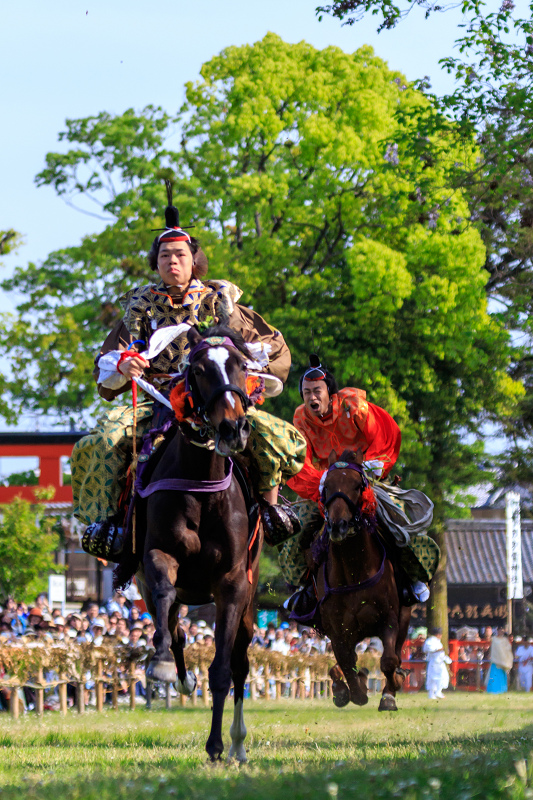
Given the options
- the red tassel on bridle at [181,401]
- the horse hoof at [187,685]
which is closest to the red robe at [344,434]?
the horse hoof at [187,685]

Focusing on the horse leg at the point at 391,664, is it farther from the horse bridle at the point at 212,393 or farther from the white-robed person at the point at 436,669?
the white-robed person at the point at 436,669

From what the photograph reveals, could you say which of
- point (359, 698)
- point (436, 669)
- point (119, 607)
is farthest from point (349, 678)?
point (436, 669)

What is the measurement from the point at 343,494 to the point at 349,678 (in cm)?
185

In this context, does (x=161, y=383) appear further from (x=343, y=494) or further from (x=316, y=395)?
(x=316, y=395)

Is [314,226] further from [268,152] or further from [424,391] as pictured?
[424,391]

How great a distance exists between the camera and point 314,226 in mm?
27156

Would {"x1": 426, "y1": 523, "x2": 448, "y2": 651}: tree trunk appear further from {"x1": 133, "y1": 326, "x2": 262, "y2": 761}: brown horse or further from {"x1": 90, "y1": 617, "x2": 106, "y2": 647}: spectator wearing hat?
{"x1": 133, "y1": 326, "x2": 262, "y2": 761}: brown horse

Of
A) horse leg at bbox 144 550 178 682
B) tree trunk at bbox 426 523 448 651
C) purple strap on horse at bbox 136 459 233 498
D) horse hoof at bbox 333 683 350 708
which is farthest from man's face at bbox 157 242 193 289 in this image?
A: tree trunk at bbox 426 523 448 651

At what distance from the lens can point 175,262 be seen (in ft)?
27.1

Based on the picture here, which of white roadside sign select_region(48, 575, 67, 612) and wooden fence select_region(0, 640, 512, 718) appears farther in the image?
white roadside sign select_region(48, 575, 67, 612)

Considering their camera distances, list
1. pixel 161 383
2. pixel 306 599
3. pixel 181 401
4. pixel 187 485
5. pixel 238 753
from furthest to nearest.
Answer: pixel 306 599
pixel 161 383
pixel 238 753
pixel 187 485
pixel 181 401

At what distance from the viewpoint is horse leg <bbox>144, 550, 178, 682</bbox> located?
252 inches

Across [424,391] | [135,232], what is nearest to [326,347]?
[424,391]

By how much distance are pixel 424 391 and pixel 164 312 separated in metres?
18.1
